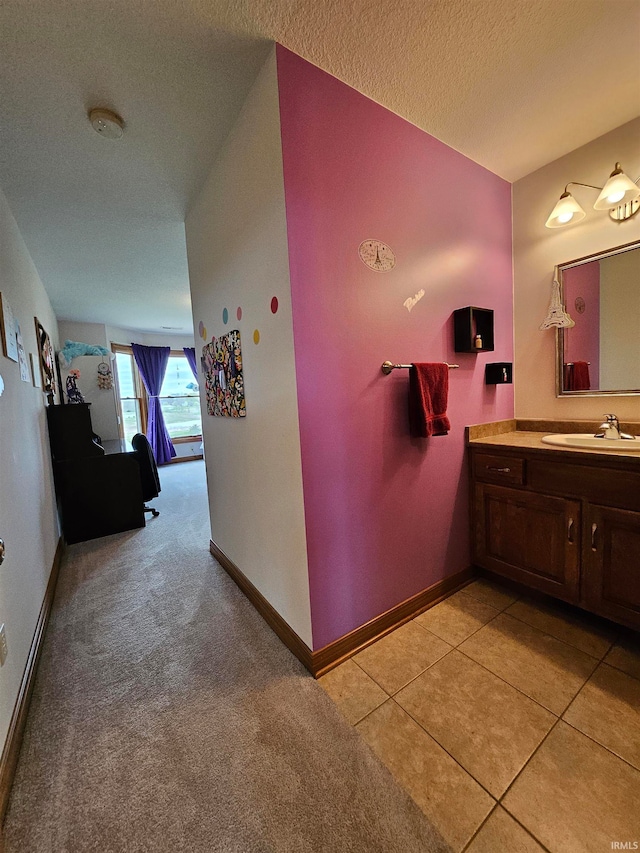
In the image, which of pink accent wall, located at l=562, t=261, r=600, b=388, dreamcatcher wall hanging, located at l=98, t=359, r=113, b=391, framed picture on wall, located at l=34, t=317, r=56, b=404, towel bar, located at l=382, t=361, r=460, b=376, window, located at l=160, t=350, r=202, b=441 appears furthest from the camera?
window, located at l=160, t=350, r=202, b=441

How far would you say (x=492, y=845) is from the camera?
0.86 metres

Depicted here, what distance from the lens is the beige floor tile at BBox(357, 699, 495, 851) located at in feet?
3.00

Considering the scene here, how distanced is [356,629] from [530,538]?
102 centimetres

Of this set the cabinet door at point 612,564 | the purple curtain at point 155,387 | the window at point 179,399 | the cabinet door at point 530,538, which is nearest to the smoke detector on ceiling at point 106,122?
→ the cabinet door at point 530,538

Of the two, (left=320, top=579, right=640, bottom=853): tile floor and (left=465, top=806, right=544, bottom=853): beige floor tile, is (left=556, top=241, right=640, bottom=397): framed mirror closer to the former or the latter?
(left=320, top=579, right=640, bottom=853): tile floor

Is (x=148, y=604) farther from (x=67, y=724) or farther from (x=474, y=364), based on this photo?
(x=474, y=364)

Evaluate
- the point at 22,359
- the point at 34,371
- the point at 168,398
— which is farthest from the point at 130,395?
the point at 22,359

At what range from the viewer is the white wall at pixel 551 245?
176 cm

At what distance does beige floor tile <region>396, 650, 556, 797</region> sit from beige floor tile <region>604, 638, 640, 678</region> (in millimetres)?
460

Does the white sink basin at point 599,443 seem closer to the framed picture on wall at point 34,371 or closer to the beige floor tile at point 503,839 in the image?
the beige floor tile at point 503,839

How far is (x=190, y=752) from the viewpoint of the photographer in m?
1.13

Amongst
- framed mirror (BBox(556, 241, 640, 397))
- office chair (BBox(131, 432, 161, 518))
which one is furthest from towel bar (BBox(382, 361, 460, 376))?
office chair (BBox(131, 432, 161, 518))

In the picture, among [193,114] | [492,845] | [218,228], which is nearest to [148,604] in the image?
[492,845]

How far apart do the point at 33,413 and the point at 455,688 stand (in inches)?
119
